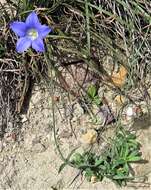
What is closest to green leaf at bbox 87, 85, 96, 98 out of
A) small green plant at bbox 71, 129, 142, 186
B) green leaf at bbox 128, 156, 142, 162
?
small green plant at bbox 71, 129, 142, 186

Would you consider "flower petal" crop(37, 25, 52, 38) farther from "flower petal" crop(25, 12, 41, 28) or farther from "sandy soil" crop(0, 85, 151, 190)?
"sandy soil" crop(0, 85, 151, 190)

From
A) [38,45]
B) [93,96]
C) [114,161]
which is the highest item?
[38,45]

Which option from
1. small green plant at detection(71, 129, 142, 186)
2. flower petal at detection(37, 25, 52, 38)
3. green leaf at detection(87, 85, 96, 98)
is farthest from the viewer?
green leaf at detection(87, 85, 96, 98)

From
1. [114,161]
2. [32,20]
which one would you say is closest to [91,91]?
[114,161]

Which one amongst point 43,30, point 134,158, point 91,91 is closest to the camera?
point 43,30

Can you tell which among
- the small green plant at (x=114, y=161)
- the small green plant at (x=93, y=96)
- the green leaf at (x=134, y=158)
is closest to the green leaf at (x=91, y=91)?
the small green plant at (x=93, y=96)

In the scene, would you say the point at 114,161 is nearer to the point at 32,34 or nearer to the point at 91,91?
the point at 91,91
